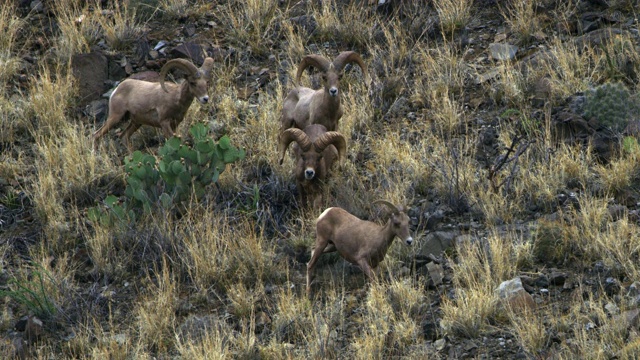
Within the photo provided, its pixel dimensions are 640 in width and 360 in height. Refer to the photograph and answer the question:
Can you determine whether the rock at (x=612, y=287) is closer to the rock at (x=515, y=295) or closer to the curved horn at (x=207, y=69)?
the rock at (x=515, y=295)

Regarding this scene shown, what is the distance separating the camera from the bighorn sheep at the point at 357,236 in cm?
978

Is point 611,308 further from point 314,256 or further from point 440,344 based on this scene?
point 314,256

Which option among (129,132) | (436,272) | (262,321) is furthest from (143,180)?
(436,272)

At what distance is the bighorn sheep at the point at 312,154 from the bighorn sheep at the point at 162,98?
43.9 inches

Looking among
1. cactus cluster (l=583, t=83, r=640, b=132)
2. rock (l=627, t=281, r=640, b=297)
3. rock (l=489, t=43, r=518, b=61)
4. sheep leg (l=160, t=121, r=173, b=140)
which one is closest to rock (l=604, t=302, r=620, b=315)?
rock (l=627, t=281, r=640, b=297)

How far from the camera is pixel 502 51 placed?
14.3 metres

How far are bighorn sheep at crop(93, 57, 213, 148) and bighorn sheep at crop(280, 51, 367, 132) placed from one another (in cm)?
98

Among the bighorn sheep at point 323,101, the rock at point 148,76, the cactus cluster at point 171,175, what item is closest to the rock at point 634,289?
the bighorn sheep at point 323,101

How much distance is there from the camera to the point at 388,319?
9641mm

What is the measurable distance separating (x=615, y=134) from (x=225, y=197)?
4050 mm

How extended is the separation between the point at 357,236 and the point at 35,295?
9.60 feet

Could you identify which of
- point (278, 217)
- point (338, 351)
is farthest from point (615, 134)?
point (338, 351)

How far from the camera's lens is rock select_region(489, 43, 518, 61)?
14.2 meters

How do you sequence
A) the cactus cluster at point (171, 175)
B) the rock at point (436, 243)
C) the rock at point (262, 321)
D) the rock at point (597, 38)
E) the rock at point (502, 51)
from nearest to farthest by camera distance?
the rock at point (262, 321), the rock at point (436, 243), the cactus cluster at point (171, 175), the rock at point (597, 38), the rock at point (502, 51)
